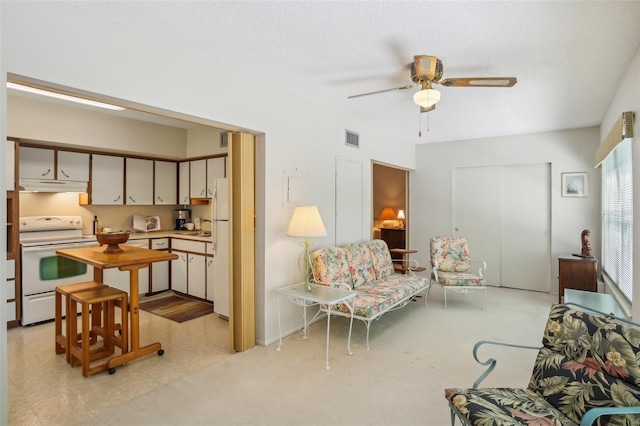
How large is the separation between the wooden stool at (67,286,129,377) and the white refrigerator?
121cm

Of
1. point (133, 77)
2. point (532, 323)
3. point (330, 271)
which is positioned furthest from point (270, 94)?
point (532, 323)

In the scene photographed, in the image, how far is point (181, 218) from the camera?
A: 232 inches

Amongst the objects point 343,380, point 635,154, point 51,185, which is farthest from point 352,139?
point 51,185

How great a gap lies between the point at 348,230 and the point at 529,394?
2.97 metres

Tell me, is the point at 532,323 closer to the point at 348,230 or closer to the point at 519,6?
the point at 348,230

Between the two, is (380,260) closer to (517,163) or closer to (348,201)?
(348,201)

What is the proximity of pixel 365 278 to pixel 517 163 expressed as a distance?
347 cm

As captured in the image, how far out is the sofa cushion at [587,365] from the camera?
165cm

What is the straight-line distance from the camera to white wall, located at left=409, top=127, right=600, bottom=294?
17.0 ft

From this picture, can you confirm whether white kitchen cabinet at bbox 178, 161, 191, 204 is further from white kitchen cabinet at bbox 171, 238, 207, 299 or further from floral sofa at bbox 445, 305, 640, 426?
floral sofa at bbox 445, 305, 640, 426

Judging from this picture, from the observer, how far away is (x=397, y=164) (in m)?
5.96

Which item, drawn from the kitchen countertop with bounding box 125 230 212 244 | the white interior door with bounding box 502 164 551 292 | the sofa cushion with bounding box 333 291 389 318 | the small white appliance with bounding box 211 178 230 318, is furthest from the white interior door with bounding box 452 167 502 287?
the kitchen countertop with bounding box 125 230 212 244

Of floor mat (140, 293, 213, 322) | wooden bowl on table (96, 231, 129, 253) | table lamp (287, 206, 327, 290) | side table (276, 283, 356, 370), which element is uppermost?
table lamp (287, 206, 327, 290)

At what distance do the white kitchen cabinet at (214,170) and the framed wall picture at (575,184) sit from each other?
520cm
